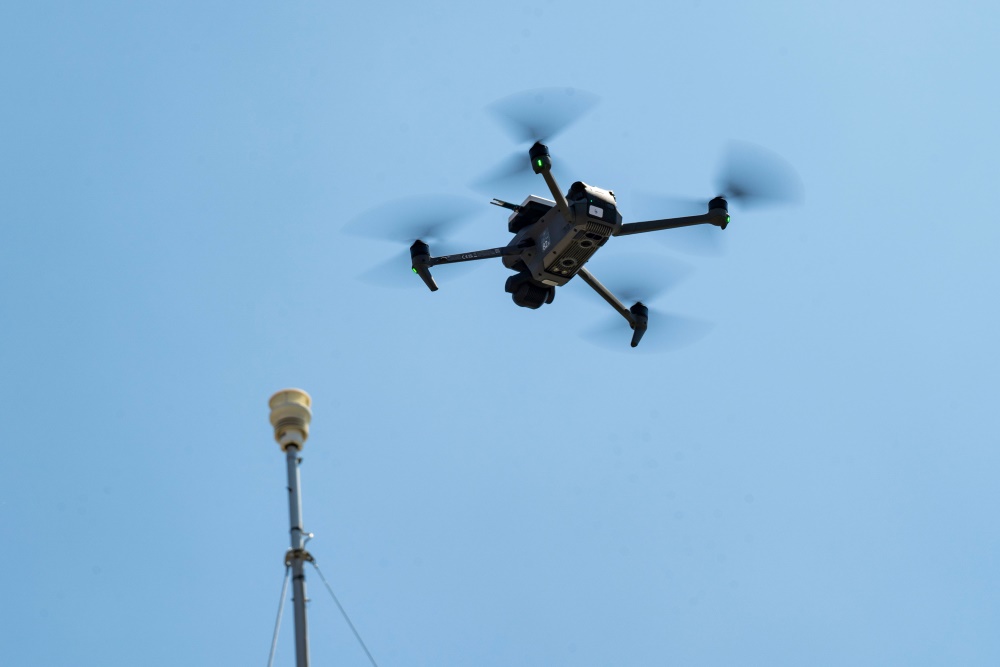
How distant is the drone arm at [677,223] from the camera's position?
25875 mm

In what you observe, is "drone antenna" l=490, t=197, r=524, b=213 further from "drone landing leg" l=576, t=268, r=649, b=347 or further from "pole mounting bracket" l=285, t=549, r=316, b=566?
"pole mounting bracket" l=285, t=549, r=316, b=566

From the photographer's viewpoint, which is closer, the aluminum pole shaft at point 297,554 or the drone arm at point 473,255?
the aluminum pole shaft at point 297,554

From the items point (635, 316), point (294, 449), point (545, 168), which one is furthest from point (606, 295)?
point (294, 449)

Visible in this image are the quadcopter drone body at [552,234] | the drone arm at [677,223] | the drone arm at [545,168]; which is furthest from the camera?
the drone arm at [677,223]

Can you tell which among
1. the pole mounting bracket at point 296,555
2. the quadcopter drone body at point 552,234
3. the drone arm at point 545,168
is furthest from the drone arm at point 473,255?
Answer: the pole mounting bracket at point 296,555

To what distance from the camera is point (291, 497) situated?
1450cm

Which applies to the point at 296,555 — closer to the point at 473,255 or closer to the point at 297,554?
the point at 297,554

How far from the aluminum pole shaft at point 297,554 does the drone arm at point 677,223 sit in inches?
472

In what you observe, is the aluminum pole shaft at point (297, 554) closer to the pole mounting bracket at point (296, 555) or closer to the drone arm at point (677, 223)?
the pole mounting bracket at point (296, 555)

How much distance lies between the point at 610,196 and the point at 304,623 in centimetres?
1316

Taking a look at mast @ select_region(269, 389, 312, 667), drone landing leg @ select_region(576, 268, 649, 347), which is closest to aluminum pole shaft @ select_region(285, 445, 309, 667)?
mast @ select_region(269, 389, 312, 667)

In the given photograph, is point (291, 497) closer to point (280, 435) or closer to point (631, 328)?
point (280, 435)

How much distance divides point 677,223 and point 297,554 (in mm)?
14030

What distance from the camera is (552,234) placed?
25.6 meters
